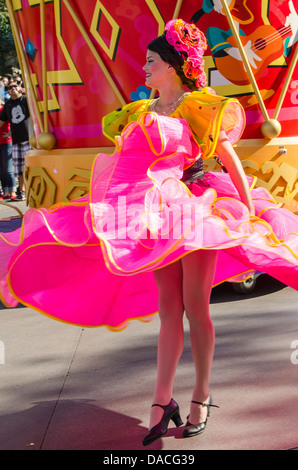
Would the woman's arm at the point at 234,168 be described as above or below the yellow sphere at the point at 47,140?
above

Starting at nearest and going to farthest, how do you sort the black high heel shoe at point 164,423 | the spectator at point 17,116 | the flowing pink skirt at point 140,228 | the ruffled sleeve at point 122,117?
the flowing pink skirt at point 140,228 → the black high heel shoe at point 164,423 → the ruffled sleeve at point 122,117 → the spectator at point 17,116

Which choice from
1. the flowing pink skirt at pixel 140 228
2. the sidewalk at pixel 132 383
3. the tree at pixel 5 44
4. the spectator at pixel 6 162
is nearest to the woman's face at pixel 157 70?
the flowing pink skirt at pixel 140 228

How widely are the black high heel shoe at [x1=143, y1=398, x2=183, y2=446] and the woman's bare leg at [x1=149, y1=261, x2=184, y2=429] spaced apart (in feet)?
0.06

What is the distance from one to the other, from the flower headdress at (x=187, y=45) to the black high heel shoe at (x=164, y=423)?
1527mm

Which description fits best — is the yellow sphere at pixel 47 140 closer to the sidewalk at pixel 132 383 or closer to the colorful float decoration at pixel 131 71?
the colorful float decoration at pixel 131 71

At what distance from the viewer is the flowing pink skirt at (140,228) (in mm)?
2951

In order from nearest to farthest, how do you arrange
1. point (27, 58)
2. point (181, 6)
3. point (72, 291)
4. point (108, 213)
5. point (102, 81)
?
1. point (108, 213)
2. point (72, 291)
3. point (181, 6)
4. point (102, 81)
5. point (27, 58)

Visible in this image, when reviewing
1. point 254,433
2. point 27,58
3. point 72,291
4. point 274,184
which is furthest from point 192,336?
point 27,58

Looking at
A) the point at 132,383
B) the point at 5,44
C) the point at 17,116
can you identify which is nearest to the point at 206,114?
the point at 132,383

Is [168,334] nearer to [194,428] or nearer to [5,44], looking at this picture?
[194,428]

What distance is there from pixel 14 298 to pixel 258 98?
2.82 m

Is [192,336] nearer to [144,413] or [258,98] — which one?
[144,413]

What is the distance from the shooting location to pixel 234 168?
10.7 ft

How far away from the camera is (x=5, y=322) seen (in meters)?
5.46
